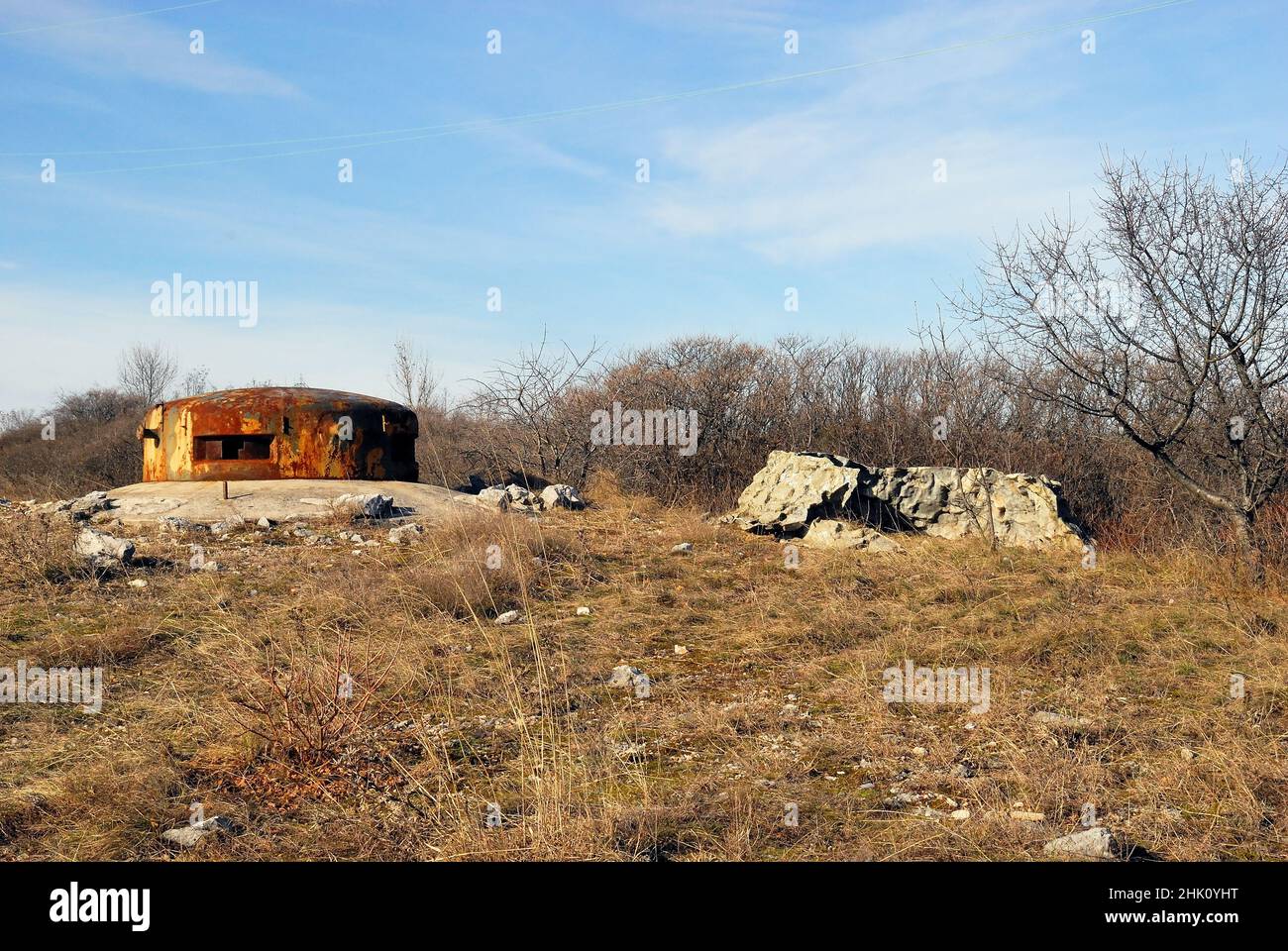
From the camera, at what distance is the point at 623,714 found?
4418 mm

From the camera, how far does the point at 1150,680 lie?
15.9ft

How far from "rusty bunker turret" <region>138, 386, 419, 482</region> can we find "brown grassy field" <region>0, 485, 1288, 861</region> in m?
2.38

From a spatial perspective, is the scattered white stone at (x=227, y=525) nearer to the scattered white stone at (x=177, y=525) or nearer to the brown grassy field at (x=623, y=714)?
the scattered white stone at (x=177, y=525)

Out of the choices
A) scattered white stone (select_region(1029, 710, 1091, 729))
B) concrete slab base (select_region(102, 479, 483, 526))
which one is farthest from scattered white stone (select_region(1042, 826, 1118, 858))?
concrete slab base (select_region(102, 479, 483, 526))

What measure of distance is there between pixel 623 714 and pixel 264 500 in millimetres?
6029

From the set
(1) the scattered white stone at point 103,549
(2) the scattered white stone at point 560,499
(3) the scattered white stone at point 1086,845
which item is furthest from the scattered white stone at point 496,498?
(3) the scattered white stone at point 1086,845

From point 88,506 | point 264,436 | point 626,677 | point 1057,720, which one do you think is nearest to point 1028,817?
point 1057,720

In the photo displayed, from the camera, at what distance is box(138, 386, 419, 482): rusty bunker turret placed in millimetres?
9844

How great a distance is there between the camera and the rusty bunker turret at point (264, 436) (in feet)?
32.3

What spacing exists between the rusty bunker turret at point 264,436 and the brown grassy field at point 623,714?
238cm

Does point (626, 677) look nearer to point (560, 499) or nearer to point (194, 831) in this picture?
point (194, 831)

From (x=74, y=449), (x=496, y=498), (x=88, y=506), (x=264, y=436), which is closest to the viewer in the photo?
(x=88, y=506)

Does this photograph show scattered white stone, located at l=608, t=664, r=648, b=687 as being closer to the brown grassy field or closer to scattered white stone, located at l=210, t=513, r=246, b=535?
the brown grassy field

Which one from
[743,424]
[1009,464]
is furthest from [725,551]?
[743,424]
